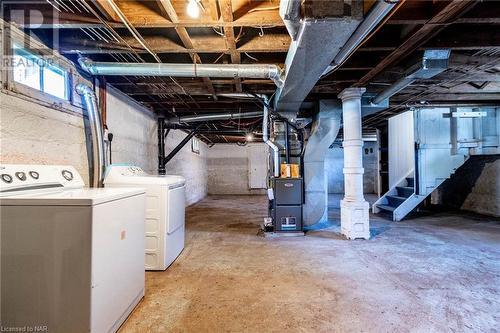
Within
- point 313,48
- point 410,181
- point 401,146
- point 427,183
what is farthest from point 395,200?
point 313,48

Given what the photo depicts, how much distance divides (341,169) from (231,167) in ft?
14.9

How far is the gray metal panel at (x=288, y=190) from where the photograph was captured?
13.0ft

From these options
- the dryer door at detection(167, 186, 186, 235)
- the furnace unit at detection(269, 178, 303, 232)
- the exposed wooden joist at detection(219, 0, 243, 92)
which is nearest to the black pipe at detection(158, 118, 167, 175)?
the dryer door at detection(167, 186, 186, 235)

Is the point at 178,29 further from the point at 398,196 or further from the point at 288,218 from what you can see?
the point at 398,196

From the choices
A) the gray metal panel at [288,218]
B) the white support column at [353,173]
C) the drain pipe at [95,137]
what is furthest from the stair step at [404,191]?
the drain pipe at [95,137]

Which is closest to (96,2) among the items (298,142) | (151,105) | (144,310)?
(144,310)

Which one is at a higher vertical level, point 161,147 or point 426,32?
point 426,32

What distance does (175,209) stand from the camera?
2875 mm

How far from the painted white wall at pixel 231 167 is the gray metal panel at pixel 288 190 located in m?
6.15

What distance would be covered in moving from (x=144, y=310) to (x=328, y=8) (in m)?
2.50

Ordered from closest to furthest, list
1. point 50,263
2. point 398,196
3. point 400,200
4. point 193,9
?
point 50,263
point 193,9
point 400,200
point 398,196

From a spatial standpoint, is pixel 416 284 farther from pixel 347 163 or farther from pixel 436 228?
pixel 436 228

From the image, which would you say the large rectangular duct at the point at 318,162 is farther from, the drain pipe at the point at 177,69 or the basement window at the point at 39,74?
the basement window at the point at 39,74

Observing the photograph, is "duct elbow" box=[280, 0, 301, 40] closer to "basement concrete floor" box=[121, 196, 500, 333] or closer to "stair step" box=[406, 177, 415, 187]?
"basement concrete floor" box=[121, 196, 500, 333]
